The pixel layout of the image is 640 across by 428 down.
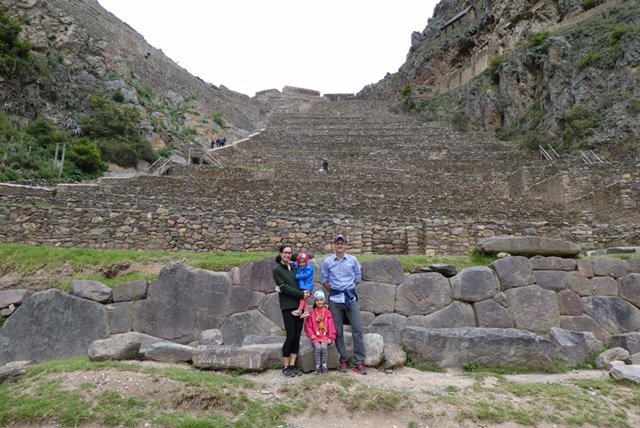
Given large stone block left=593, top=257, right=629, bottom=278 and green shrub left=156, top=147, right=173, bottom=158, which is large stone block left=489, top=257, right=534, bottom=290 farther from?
green shrub left=156, top=147, right=173, bottom=158

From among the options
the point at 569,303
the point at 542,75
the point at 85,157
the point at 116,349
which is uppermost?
the point at 542,75

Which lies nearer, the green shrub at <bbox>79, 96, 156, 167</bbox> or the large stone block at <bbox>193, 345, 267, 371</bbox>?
the large stone block at <bbox>193, 345, 267, 371</bbox>

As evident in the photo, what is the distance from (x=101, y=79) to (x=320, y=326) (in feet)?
110

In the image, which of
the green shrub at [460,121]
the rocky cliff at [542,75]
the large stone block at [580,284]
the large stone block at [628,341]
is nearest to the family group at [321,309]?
the large stone block at [580,284]

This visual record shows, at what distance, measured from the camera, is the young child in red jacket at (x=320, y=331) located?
5168 mm

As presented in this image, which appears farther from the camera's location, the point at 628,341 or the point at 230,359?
the point at 628,341

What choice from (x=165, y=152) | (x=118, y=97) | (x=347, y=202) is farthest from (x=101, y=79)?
(x=347, y=202)

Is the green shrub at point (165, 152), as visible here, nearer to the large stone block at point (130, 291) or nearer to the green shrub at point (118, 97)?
the green shrub at point (118, 97)

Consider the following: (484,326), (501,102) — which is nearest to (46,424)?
(484,326)

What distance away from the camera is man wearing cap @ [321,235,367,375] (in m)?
5.36

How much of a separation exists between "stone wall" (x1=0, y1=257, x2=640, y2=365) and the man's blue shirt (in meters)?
1.25

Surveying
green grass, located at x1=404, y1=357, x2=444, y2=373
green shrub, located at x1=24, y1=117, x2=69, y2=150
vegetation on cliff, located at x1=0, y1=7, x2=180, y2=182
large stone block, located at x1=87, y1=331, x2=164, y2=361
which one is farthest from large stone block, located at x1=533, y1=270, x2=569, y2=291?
green shrub, located at x1=24, y1=117, x2=69, y2=150

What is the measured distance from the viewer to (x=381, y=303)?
22.5ft

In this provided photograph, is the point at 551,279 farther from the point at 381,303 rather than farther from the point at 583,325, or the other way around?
the point at 381,303
